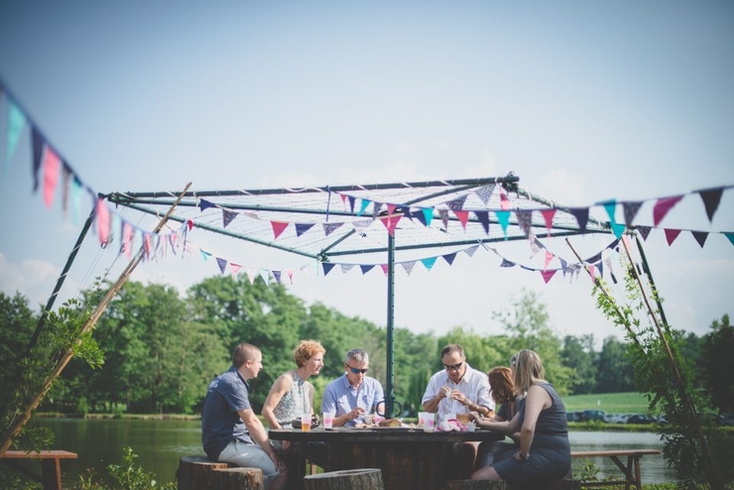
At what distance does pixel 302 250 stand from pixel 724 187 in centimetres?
613

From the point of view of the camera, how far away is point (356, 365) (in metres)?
6.38

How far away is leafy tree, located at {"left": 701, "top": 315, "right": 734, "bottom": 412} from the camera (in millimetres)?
29469

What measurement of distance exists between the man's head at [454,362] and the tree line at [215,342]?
1079 inches

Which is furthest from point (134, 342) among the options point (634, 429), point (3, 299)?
point (634, 429)

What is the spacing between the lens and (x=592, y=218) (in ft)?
24.9

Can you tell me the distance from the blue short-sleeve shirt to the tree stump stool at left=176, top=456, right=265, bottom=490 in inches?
6.4

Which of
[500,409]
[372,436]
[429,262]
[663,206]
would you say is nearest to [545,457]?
[500,409]

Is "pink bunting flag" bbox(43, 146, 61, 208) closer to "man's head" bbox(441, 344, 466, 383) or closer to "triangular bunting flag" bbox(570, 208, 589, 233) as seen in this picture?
"triangular bunting flag" bbox(570, 208, 589, 233)

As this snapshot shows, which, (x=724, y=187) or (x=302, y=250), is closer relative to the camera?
(x=724, y=187)

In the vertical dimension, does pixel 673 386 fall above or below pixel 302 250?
below

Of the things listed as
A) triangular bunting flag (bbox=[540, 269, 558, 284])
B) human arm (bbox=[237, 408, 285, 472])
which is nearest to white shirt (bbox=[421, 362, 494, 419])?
human arm (bbox=[237, 408, 285, 472])

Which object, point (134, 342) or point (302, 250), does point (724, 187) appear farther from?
point (134, 342)

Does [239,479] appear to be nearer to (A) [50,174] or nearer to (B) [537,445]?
(B) [537,445]

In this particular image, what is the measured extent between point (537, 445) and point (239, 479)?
7.54ft
